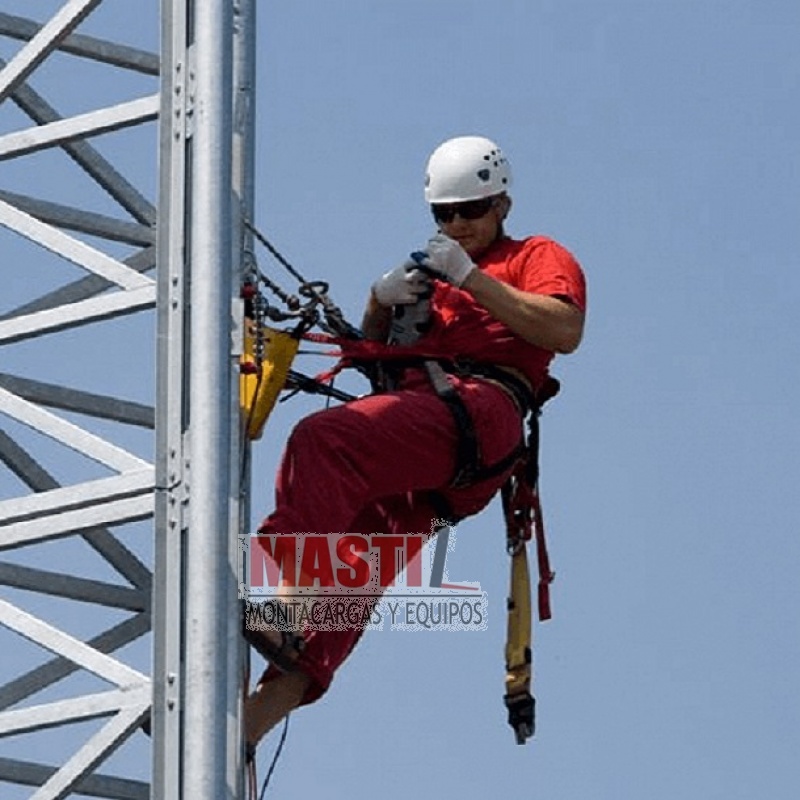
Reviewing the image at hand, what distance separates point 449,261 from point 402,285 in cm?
37

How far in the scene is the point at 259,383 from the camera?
9055mm

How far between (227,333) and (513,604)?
2.27 m

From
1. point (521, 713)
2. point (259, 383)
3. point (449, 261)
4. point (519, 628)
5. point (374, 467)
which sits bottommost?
point (521, 713)

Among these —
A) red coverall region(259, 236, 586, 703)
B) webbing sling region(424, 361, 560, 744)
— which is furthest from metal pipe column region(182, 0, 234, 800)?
webbing sling region(424, 361, 560, 744)

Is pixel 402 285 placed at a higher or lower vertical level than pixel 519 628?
higher

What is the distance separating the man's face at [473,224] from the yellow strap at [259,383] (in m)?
1.76

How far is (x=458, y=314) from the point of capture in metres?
10.5

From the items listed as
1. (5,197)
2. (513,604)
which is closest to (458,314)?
(513,604)

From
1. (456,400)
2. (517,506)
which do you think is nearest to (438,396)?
(456,400)

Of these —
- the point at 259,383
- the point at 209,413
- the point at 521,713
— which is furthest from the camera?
the point at 521,713

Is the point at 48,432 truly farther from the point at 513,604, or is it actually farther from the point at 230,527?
the point at 513,604

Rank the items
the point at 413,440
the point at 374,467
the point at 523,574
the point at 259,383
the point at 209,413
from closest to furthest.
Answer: the point at 209,413 < the point at 259,383 < the point at 374,467 < the point at 413,440 < the point at 523,574

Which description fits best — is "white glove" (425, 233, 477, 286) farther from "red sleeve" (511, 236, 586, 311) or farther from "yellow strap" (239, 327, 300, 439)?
"yellow strap" (239, 327, 300, 439)

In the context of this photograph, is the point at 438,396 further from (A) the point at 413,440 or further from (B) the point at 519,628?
(B) the point at 519,628
